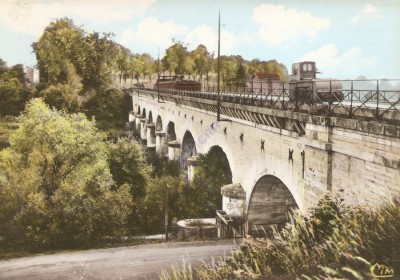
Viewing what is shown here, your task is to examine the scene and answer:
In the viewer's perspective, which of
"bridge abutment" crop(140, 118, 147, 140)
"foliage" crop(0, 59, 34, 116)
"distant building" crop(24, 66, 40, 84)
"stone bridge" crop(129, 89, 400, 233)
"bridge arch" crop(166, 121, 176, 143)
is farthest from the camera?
"distant building" crop(24, 66, 40, 84)

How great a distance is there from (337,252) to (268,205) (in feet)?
36.7

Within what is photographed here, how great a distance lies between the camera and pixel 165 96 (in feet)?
125

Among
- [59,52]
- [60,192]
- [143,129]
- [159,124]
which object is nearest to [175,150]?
[159,124]

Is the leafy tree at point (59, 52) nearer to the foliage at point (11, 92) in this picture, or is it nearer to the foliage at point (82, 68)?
the foliage at point (82, 68)

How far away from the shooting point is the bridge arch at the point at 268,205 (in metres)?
18.1

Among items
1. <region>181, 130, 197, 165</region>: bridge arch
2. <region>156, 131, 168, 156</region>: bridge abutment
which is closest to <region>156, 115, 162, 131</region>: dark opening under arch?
<region>156, 131, 168, 156</region>: bridge abutment

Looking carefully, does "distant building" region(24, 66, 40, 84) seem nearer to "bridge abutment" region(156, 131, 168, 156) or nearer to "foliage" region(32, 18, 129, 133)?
"foliage" region(32, 18, 129, 133)

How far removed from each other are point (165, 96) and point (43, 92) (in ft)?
74.4

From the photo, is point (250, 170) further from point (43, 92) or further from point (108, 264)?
point (43, 92)

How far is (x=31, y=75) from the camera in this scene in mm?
59281

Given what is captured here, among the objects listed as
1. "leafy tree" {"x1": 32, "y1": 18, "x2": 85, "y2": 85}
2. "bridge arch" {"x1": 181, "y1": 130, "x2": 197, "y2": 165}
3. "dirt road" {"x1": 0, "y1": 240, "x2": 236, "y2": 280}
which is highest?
"leafy tree" {"x1": 32, "y1": 18, "x2": 85, "y2": 85}

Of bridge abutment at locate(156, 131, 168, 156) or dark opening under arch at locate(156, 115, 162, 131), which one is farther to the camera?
dark opening under arch at locate(156, 115, 162, 131)

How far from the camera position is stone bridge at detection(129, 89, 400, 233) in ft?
30.1

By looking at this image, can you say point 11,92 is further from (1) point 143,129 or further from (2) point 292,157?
(2) point 292,157
